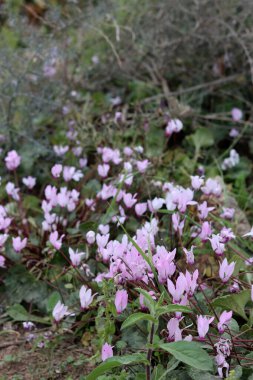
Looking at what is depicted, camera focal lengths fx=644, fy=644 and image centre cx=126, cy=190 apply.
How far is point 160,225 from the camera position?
9.54ft

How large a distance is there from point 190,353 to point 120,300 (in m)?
0.31

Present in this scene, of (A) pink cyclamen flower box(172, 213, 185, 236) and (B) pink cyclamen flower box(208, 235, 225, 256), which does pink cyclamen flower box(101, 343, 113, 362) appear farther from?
(A) pink cyclamen flower box(172, 213, 185, 236)

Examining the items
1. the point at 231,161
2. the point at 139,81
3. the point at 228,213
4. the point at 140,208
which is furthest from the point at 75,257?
the point at 139,81

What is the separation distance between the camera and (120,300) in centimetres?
195

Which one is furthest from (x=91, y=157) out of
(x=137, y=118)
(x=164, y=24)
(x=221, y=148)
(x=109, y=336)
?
(x=109, y=336)

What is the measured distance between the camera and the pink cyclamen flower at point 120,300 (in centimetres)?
194

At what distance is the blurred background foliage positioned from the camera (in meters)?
3.72

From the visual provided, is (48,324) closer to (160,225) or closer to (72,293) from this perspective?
(72,293)

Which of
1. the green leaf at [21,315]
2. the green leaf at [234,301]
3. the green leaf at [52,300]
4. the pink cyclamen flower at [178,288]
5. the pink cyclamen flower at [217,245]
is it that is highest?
the pink cyclamen flower at [178,288]

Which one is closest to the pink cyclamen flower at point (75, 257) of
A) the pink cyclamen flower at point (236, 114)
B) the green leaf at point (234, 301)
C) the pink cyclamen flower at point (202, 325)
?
the green leaf at point (234, 301)

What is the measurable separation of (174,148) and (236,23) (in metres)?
1.06

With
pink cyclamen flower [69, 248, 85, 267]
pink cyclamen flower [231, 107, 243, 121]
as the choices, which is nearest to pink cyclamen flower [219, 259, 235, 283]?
pink cyclamen flower [69, 248, 85, 267]

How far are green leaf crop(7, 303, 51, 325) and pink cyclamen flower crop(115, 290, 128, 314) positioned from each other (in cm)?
69

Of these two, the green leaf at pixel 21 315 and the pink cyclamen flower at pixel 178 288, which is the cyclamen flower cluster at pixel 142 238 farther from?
the green leaf at pixel 21 315
